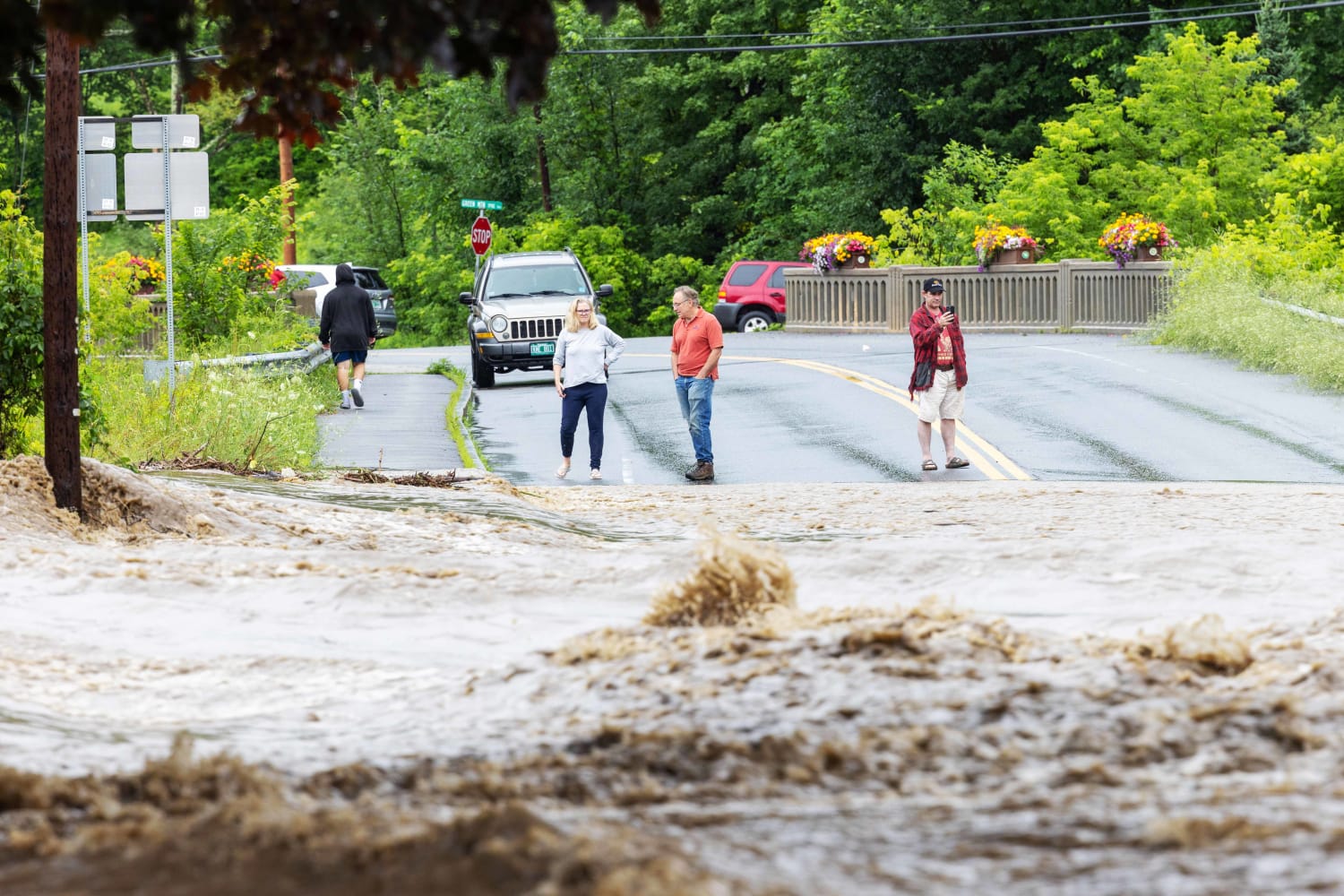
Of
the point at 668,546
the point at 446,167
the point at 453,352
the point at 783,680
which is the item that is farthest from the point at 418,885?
the point at 446,167

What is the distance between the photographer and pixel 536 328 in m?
26.8

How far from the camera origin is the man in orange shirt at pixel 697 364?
646 inches

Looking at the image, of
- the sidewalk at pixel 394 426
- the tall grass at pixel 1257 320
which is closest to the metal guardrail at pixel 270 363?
A: the sidewalk at pixel 394 426

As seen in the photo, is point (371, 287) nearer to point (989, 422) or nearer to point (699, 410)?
point (989, 422)

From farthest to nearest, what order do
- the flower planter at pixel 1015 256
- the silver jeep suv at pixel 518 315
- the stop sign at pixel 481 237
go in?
the stop sign at pixel 481 237 → the flower planter at pixel 1015 256 → the silver jeep suv at pixel 518 315

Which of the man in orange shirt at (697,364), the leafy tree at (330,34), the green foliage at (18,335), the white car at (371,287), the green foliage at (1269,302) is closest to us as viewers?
the leafy tree at (330,34)

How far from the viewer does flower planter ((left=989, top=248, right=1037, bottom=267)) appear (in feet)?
115

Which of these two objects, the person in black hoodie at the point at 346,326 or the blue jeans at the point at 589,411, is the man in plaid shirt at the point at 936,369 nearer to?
the blue jeans at the point at 589,411

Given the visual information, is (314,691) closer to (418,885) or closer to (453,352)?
(418,885)

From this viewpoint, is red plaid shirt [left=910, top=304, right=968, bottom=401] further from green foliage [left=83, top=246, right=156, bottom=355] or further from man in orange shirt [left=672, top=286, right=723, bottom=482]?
green foliage [left=83, top=246, right=156, bottom=355]

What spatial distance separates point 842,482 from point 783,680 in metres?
9.48

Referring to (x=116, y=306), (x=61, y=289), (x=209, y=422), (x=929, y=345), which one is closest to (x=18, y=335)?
(x=61, y=289)

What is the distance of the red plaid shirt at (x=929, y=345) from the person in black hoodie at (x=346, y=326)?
26.8 ft

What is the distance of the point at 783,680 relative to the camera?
20.5ft
